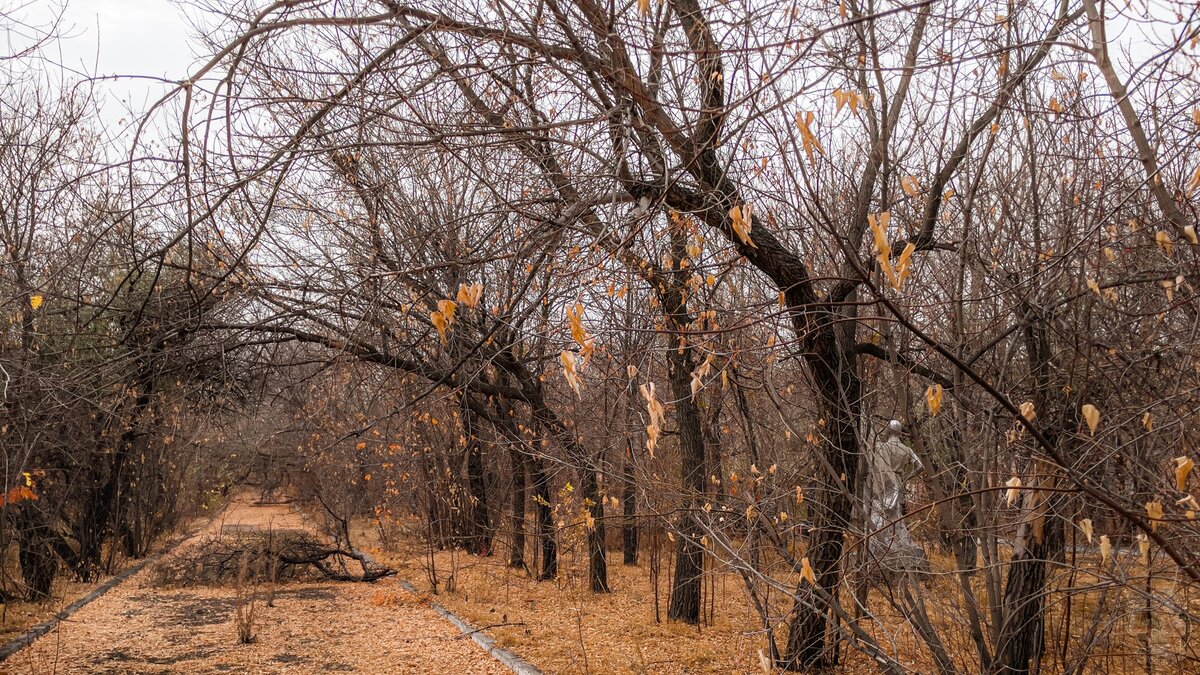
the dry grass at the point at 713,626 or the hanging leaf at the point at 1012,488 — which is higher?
the hanging leaf at the point at 1012,488

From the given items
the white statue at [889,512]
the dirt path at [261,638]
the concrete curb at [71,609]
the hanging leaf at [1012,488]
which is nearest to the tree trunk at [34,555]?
the concrete curb at [71,609]

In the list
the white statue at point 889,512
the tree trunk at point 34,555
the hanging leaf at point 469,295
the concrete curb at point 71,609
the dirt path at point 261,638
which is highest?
the hanging leaf at point 469,295

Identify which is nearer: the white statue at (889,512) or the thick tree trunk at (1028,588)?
the white statue at (889,512)

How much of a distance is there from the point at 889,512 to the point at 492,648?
414 cm

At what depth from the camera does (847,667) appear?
639 cm

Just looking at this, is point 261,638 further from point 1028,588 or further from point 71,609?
point 1028,588

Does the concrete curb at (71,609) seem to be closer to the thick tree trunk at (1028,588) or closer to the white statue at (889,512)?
the white statue at (889,512)

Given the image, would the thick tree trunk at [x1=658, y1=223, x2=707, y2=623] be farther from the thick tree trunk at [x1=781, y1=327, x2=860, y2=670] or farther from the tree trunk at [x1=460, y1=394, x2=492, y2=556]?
the tree trunk at [x1=460, y1=394, x2=492, y2=556]

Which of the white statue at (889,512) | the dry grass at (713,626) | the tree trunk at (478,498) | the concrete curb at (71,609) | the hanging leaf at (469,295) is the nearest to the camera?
the hanging leaf at (469,295)

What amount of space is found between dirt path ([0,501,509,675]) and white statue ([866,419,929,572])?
362 cm

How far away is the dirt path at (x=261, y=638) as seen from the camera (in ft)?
25.0

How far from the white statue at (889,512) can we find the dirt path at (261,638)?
3.62 m

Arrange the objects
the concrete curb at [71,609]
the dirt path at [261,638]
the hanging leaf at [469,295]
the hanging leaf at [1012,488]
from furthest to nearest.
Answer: the concrete curb at [71,609] < the dirt path at [261,638] < the hanging leaf at [469,295] < the hanging leaf at [1012,488]

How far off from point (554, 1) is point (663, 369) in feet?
14.2
